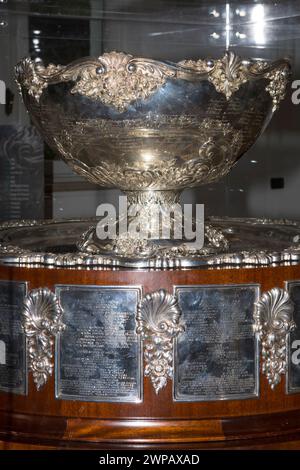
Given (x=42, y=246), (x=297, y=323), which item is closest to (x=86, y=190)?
(x=42, y=246)

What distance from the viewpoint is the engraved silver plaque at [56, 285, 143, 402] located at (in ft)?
7.54

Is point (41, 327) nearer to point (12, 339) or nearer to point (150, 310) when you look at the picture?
point (12, 339)

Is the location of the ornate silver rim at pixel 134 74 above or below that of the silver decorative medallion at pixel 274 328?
above

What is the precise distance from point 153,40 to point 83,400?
4.90 ft

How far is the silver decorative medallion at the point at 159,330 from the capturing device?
2.29 metres

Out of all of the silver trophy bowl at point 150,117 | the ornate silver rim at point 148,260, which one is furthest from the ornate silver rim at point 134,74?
the ornate silver rim at point 148,260

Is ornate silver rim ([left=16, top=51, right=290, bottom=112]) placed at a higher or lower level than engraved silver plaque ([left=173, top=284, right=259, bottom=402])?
higher

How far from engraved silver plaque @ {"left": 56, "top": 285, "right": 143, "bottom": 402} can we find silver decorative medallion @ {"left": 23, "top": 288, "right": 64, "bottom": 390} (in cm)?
2

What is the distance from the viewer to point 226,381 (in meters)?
2.33

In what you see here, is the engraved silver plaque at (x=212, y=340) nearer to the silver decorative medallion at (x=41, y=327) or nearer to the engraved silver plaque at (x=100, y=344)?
the engraved silver plaque at (x=100, y=344)

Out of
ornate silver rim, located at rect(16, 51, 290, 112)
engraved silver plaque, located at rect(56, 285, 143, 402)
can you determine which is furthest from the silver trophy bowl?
engraved silver plaque, located at rect(56, 285, 143, 402)

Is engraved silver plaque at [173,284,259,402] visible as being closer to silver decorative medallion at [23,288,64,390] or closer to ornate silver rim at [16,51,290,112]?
silver decorative medallion at [23,288,64,390]
